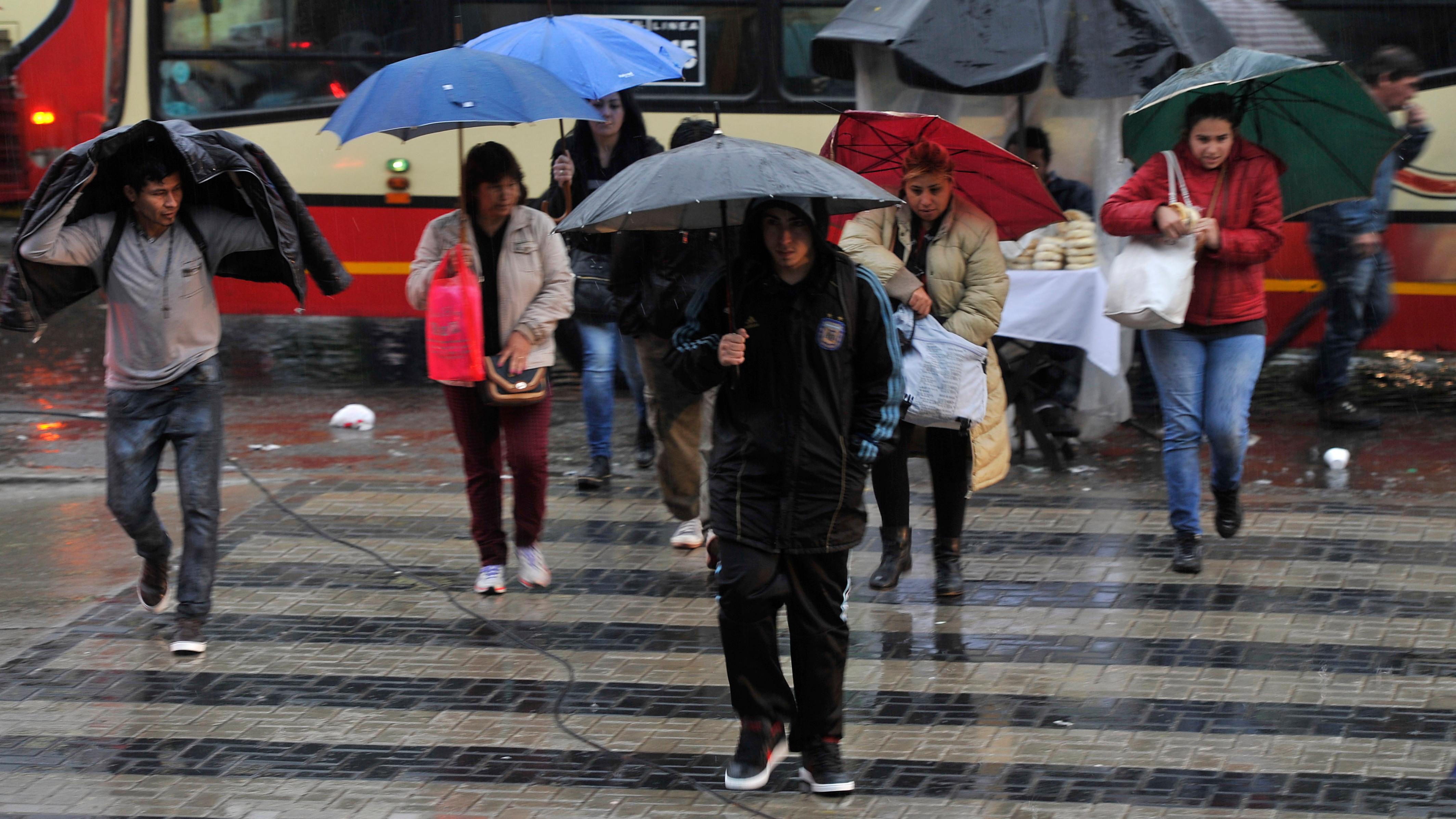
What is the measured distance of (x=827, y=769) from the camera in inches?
166

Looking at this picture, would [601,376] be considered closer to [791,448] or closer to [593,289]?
[593,289]

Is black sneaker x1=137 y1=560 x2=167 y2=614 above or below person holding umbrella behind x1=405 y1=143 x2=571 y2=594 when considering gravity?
below

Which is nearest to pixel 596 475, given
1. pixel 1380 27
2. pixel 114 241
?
pixel 114 241

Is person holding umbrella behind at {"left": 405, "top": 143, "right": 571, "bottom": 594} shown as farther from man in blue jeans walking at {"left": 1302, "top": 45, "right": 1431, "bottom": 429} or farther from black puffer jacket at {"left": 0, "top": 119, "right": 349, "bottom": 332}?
man in blue jeans walking at {"left": 1302, "top": 45, "right": 1431, "bottom": 429}

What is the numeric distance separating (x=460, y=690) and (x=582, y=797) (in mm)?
976

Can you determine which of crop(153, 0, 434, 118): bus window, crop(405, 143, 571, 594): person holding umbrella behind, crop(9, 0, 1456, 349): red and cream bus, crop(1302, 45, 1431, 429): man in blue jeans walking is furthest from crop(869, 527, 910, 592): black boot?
crop(153, 0, 434, 118): bus window

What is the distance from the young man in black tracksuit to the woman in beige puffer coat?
130cm

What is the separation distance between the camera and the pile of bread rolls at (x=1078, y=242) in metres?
8.04

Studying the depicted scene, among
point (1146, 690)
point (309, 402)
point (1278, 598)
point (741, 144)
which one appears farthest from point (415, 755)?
point (309, 402)

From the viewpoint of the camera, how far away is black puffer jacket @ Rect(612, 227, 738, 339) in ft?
19.2

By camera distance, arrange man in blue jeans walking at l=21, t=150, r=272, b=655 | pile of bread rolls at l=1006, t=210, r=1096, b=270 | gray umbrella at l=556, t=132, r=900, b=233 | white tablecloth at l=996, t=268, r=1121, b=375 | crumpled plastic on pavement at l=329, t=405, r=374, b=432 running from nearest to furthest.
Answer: gray umbrella at l=556, t=132, r=900, b=233 → man in blue jeans walking at l=21, t=150, r=272, b=655 → white tablecloth at l=996, t=268, r=1121, b=375 → pile of bread rolls at l=1006, t=210, r=1096, b=270 → crumpled plastic on pavement at l=329, t=405, r=374, b=432

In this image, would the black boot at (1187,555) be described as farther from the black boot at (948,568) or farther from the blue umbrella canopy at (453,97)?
the blue umbrella canopy at (453,97)

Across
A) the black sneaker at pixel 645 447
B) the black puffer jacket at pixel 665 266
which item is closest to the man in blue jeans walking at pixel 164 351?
the black puffer jacket at pixel 665 266

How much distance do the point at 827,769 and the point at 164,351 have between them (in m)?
2.91
